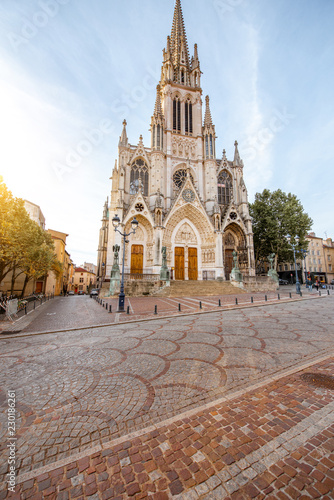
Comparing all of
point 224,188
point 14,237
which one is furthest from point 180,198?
point 14,237

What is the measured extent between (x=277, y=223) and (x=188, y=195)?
15.0 metres

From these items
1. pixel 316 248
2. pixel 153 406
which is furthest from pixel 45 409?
pixel 316 248

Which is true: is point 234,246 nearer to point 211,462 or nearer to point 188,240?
point 188,240

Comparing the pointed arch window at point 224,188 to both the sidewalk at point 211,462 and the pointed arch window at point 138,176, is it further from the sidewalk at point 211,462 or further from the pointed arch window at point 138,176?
the sidewalk at point 211,462

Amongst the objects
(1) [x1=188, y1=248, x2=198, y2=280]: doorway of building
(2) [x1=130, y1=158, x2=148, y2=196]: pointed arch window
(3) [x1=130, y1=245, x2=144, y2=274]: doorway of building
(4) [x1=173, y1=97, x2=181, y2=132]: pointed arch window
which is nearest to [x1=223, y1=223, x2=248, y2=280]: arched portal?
(1) [x1=188, y1=248, x2=198, y2=280]: doorway of building

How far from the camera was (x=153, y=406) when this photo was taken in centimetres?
256

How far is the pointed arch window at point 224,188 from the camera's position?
1222 inches

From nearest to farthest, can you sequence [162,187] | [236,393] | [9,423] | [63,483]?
[63,483]
[9,423]
[236,393]
[162,187]

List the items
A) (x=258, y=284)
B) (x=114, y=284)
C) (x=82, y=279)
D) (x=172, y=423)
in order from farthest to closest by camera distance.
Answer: (x=82, y=279) → (x=258, y=284) → (x=114, y=284) → (x=172, y=423)

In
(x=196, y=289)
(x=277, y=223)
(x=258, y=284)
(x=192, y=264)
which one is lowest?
(x=196, y=289)

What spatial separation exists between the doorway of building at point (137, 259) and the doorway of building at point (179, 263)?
15.3 ft

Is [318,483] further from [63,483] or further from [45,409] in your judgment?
[45,409]

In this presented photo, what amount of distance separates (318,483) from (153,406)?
1.68m

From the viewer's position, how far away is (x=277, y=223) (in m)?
31.3
